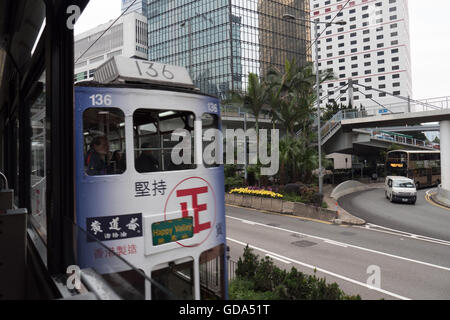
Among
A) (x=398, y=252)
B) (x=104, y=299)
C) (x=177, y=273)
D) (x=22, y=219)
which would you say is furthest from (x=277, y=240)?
(x=104, y=299)

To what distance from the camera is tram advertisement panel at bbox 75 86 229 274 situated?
4.91m

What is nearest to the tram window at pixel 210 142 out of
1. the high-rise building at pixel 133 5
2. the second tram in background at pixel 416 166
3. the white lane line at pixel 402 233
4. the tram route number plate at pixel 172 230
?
the tram route number plate at pixel 172 230

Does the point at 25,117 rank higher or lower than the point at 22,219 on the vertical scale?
higher

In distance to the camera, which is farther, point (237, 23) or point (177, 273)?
point (237, 23)

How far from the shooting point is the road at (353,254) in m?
9.70

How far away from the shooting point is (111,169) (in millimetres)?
5238

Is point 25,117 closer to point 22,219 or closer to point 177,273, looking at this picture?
point 22,219

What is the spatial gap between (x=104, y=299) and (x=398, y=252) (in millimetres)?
13145

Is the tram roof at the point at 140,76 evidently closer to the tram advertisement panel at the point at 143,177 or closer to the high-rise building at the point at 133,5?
the tram advertisement panel at the point at 143,177

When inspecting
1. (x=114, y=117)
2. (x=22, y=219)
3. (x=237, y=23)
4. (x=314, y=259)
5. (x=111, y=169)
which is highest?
(x=237, y=23)

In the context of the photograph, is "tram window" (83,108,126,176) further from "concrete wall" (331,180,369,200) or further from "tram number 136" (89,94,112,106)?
"concrete wall" (331,180,369,200)

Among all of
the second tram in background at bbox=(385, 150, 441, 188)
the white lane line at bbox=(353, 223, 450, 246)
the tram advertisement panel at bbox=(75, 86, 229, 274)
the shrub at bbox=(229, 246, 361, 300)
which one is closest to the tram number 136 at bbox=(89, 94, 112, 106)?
the tram advertisement panel at bbox=(75, 86, 229, 274)

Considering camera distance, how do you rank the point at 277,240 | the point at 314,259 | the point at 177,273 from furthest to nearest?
1. the point at 277,240
2. the point at 314,259
3. the point at 177,273

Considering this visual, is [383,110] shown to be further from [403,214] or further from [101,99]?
[101,99]
